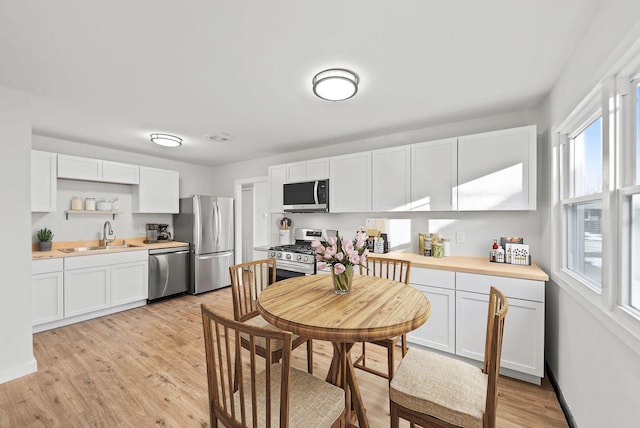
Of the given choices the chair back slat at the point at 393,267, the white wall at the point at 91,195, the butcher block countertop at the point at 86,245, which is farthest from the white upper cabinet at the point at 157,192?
the chair back slat at the point at 393,267

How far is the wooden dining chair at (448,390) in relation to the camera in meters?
1.12

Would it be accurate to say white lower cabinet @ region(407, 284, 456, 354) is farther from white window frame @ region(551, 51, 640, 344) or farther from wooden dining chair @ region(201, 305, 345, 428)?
wooden dining chair @ region(201, 305, 345, 428)

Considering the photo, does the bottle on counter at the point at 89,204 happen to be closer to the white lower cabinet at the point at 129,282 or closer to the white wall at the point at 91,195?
the white wall at the point at 91,195

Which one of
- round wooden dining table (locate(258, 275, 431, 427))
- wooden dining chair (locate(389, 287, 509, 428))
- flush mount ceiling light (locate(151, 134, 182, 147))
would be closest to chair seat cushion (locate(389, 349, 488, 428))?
wooden dining chair (locate(389, 287, 509, 428))

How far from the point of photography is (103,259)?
144 inches

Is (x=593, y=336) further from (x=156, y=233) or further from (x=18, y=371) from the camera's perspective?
(x=156, y=233)

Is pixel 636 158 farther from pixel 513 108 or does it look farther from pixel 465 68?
pixel 513 108

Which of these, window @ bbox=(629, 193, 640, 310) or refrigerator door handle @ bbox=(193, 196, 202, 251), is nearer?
window @ bbox=(629, 193, 640, 310)

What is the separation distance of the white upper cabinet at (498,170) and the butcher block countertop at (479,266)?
0.52m

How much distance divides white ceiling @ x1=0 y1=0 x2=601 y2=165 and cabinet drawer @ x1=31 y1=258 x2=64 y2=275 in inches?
63.0

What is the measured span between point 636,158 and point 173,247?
5045 mm

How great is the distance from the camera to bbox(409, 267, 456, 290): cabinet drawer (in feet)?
8.18

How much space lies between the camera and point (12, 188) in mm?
2250

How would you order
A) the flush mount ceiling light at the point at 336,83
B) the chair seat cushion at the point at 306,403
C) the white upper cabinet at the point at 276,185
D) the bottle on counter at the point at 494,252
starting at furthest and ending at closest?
the white upper cabinet at the point at 276,185, the bottle on counter at the point at 494,252, the flush mount ceiling light at the point at 336,83, the chair seat cushion at the point at 306,403
